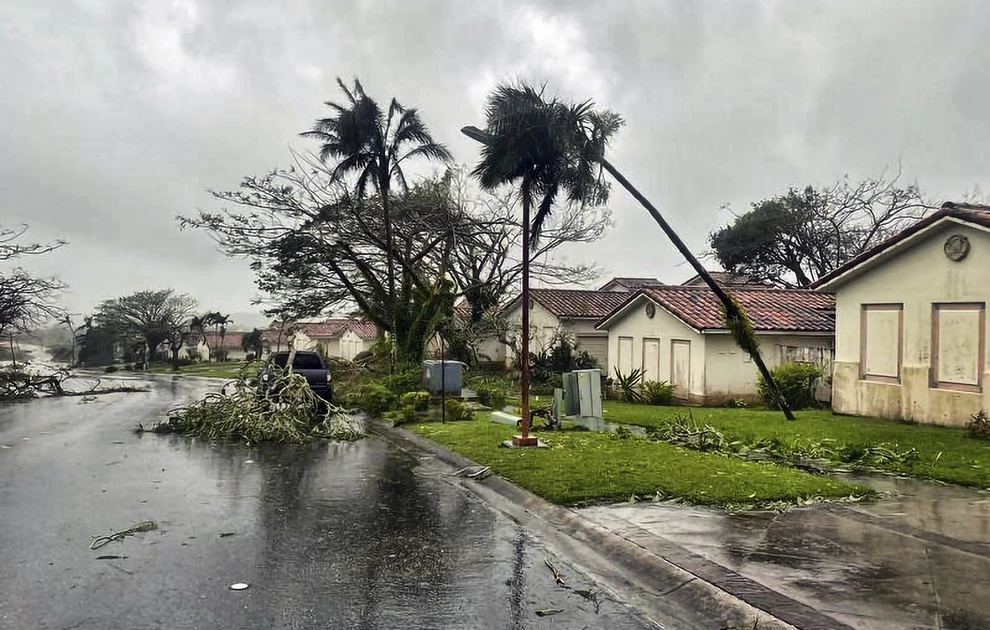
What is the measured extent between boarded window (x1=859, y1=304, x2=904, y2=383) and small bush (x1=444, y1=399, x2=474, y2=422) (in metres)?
9.41

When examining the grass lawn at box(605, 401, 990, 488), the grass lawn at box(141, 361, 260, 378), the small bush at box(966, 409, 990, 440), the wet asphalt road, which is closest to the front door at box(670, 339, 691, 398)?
the grass lawn at box(605, 401, 990, 488)

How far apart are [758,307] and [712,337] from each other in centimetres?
299

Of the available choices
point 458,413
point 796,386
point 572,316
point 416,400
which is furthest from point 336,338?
point 796,386

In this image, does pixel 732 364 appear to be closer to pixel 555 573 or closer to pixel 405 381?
pixel 405 381

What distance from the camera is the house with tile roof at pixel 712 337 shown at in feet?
76.8

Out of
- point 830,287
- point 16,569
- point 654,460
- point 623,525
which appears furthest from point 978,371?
point 16,569

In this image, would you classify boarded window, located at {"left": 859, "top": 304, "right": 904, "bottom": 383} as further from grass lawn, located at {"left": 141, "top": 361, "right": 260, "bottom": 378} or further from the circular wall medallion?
grass lawn, located at {"left": 141, "top": 361, "right": 260, "bottom": 378}

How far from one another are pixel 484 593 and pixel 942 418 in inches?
529

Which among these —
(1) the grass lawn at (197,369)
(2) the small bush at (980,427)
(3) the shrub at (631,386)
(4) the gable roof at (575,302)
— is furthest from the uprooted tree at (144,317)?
(2) the small bush at (980,427)

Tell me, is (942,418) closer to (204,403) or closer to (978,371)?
(978,371)

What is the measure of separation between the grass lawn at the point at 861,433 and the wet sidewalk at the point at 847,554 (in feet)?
5.41

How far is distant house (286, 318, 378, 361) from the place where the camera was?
6755 centimetres

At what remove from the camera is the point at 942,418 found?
16156 mm

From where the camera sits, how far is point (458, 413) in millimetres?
20234
